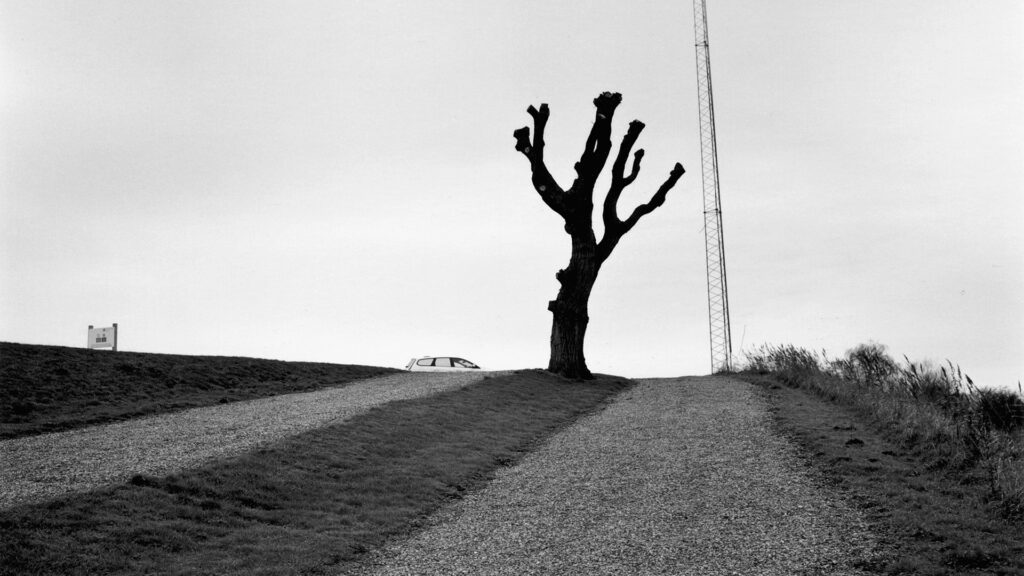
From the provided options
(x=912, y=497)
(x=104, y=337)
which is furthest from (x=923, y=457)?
(x=104, y=337)

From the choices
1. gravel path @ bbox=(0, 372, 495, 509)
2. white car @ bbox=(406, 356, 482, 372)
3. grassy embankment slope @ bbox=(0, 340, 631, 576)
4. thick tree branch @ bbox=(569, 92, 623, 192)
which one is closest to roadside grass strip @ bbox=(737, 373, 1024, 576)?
grassy embankment slope @ bbox=(0, 340, 631, 576)

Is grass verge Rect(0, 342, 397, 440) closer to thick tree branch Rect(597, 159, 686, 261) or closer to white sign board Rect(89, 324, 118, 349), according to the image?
white sign board Rect(89, 324, 118, 349)

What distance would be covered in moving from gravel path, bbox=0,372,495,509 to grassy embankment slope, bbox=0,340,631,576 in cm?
73

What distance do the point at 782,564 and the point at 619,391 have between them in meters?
18.3

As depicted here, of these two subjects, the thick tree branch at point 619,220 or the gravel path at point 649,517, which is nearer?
the gravel path at point 649,517

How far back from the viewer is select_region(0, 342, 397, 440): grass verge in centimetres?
1912

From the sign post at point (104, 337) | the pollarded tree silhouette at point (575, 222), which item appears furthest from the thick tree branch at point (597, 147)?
the sign post at point (104, 337)

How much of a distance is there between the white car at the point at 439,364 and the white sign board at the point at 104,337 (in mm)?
10930

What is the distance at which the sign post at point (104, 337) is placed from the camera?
29.1 m

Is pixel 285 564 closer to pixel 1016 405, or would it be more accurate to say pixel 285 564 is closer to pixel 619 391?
pixel 1016 405

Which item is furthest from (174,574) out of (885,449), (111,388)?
(111,388)

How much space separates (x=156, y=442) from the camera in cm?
1508

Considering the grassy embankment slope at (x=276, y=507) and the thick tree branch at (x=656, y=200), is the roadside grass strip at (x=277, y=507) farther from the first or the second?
the thick tree branch at (x=656, y=200)

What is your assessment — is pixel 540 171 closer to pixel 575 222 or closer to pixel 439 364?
pixel 575 222
